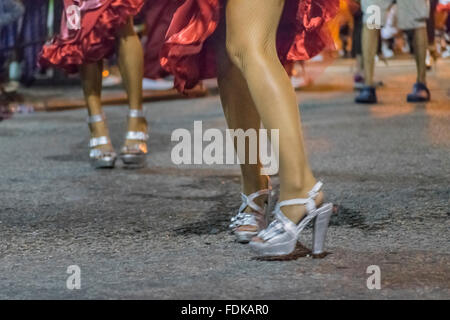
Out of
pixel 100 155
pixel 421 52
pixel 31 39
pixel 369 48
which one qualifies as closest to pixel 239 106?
pixel 100 155

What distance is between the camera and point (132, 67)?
4922 millimetres

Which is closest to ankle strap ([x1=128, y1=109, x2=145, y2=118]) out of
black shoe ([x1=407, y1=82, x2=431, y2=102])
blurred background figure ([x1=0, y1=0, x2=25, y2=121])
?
blurred background figure ([x1=0, y1=0, x2=25, y2=121])

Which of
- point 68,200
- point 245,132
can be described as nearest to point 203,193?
point 68,200

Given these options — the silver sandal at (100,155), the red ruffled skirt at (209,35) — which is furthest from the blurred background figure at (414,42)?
the red ruffled skirt at (209,35)

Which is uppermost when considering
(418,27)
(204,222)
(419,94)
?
(418,27)

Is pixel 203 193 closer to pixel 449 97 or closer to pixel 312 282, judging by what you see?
pixel 312 282

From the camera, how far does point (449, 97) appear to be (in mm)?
8609

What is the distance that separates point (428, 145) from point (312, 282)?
3.01m

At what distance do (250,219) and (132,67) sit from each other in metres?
1.90

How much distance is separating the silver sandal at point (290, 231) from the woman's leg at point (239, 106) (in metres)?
0.39

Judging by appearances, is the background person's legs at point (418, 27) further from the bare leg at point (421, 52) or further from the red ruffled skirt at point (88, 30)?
the red ruffled skirt at point (88, 30)

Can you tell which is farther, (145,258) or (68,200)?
(68,200)

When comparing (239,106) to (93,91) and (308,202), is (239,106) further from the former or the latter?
(93,91)

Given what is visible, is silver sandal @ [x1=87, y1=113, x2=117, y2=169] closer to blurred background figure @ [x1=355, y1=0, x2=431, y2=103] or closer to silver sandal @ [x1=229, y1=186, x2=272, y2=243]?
silver sandal @ [x1=229, y1=186, x2=272, y2=243]
